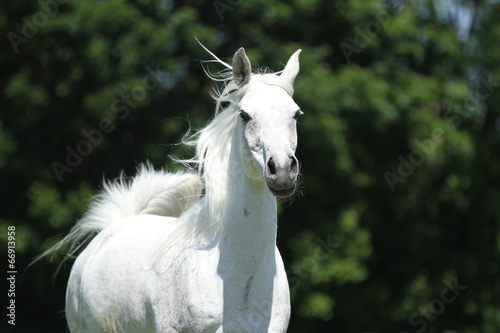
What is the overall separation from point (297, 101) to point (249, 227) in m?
8.33

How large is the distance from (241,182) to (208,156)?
344 millimetres

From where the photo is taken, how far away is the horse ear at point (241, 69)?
459cm

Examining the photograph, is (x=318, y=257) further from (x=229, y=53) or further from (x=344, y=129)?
(x=229, y=53)

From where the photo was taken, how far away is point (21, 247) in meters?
13.0

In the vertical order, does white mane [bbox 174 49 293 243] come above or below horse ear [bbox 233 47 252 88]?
below

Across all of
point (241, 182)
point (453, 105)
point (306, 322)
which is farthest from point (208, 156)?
point (453, 105)

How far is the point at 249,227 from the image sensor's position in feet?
14.9

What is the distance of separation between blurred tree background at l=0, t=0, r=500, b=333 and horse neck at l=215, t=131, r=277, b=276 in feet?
22.5

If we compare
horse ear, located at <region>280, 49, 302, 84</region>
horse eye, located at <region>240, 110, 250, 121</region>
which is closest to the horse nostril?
horse eye, located at <region>240, 110, 250, 121</region>

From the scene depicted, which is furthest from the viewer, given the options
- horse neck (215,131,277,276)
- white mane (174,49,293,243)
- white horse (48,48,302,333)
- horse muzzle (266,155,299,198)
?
white mane (174,49,293,243)

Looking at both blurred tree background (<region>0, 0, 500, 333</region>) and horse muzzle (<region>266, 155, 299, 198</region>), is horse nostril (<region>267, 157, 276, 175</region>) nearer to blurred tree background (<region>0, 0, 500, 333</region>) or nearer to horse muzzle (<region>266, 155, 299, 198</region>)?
horse muzzle (<region>266, 155, 299, 198</region>)

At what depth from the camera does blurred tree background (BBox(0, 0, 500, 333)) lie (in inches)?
510

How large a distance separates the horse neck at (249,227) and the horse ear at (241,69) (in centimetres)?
35

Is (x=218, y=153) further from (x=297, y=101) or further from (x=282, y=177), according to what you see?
(x=297, y=101)
